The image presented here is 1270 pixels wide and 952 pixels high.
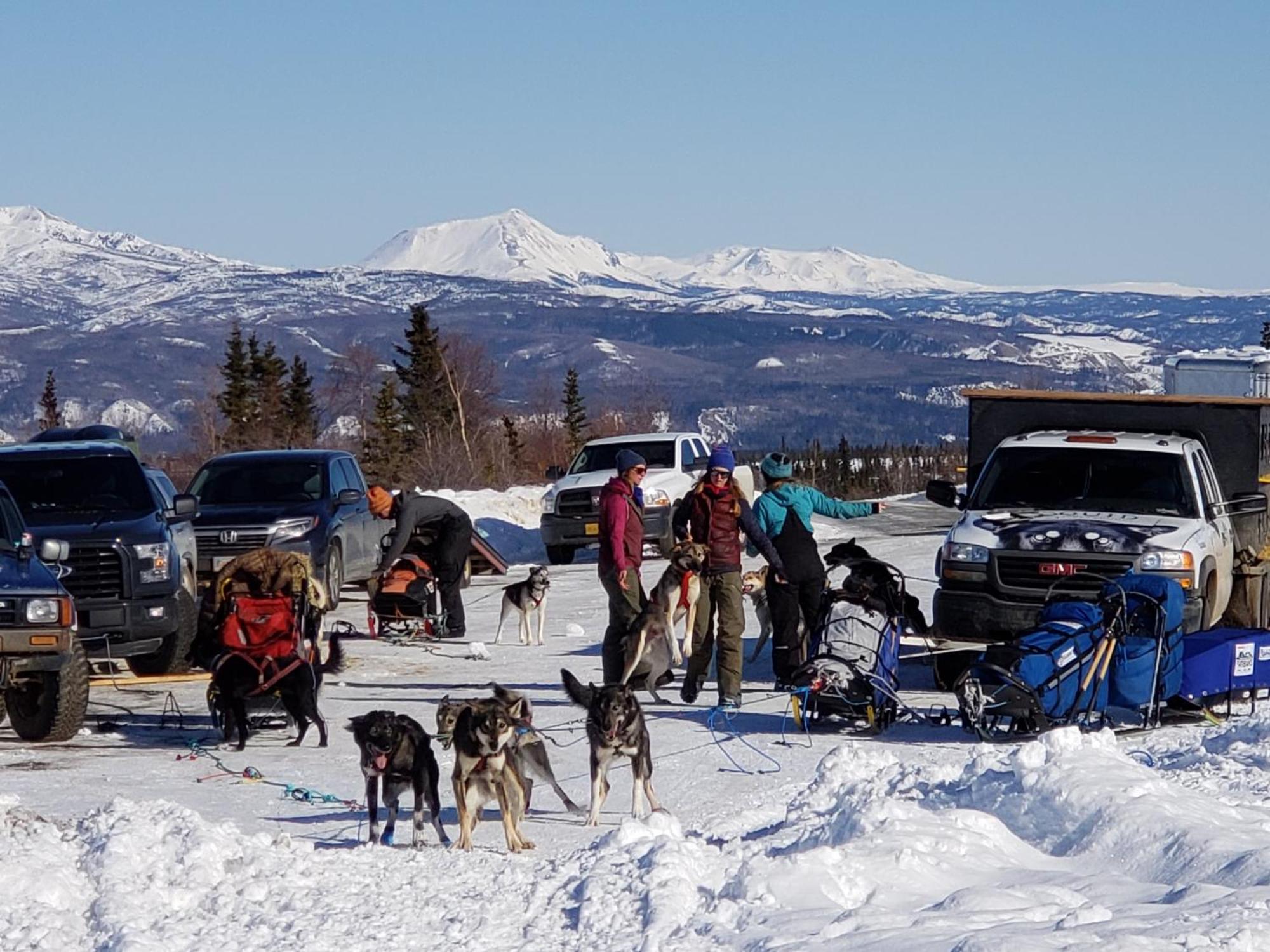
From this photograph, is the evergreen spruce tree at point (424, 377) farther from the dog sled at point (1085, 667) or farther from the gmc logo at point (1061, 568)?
the dog sled at point (1085, 667)

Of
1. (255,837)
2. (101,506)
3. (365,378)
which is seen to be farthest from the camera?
(365,378)

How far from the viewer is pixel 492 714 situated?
27.5 feet

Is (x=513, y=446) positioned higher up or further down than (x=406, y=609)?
further down

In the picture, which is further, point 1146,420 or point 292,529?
point 292,529

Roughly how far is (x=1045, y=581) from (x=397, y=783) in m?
5.91

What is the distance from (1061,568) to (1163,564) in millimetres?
671

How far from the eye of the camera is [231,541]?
64.1ft

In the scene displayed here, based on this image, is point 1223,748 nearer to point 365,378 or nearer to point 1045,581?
point 1045,581

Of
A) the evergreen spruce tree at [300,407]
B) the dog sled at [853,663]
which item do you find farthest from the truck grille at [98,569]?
the evergreen spruce tree at [300,407]

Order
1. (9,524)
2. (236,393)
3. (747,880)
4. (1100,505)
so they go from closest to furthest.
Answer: (747,880), (9,524), (1100,505), (236,393)

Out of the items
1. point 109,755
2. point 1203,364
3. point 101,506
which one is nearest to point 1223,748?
point 109,755

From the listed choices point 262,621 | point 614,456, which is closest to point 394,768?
point 262,621

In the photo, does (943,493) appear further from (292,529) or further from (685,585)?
(292,529)

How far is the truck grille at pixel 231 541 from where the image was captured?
64.0ft
